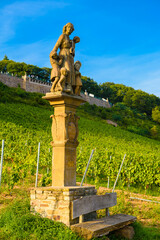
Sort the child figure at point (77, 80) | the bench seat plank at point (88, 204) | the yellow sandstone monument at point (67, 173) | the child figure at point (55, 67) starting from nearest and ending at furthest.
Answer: the bench seat plank at point (88, 204), the yellow sandstone monument at point (67, 173), the child figure at point (55, 67), the child figure at point (77, 80)

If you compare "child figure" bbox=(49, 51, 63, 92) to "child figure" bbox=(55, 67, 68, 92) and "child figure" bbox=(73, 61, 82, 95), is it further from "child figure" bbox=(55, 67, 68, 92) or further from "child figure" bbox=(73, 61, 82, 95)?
"child figure" bbox=(73, 61, 82, 95)

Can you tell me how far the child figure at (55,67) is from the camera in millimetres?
6957

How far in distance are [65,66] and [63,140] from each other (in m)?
1.85

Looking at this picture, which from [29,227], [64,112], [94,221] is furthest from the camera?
[64,112]

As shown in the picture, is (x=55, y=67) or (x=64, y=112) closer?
(x=64, y=112)

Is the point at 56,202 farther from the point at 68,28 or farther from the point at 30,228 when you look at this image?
the point at 68,28

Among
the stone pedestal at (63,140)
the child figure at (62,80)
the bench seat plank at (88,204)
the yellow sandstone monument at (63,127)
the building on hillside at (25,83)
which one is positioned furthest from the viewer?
the building on hillside at (25,83)

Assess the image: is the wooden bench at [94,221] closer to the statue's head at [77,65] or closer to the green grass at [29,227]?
the green grass at [29,227]

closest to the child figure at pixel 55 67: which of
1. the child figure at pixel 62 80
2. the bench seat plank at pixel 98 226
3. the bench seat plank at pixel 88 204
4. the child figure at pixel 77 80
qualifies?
the child figure at pixel 62 80

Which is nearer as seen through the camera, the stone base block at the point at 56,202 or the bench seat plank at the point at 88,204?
the bench seat plank at the point at 88,204

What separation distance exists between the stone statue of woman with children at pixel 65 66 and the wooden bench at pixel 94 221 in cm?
257

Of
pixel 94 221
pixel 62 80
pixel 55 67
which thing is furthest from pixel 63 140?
pixel 94 221

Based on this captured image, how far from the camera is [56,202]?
5918 mm

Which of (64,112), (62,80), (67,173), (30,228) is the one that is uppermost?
(62,80)
